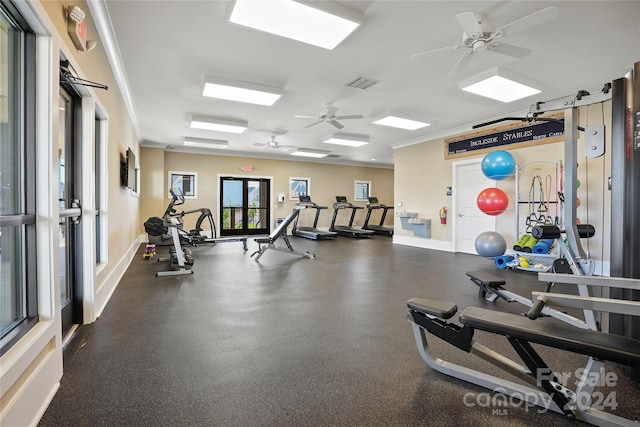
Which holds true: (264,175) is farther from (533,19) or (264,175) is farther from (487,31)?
(533,19)

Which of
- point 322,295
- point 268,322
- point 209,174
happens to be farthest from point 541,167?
point 209,174

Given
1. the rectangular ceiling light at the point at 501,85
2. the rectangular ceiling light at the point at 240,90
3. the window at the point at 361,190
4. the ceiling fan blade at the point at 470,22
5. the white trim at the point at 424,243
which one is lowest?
the white trim at the point at 424,243

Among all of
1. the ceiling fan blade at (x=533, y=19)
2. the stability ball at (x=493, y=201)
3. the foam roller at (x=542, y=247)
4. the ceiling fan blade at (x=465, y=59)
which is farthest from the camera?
the stability ball at (x=493, y=201)

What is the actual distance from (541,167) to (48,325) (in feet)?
23.7

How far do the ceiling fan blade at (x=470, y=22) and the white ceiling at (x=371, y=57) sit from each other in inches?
5.7

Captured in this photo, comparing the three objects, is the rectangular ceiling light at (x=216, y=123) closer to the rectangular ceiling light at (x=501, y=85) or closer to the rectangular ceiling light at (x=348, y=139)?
the rectangular ceiling light at (x=348, y=139)

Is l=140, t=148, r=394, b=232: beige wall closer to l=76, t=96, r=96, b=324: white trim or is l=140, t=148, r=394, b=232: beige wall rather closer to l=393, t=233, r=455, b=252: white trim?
l=393, t=233, r=455, b=252: white trim

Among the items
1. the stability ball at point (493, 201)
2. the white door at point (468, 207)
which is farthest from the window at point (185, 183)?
the stability ball at point (493, 201)

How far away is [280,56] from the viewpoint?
385 cm

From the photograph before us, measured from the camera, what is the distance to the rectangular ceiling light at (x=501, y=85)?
13.7 ft

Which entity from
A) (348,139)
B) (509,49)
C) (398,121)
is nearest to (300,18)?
(509,49)

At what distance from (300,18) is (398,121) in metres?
3.97

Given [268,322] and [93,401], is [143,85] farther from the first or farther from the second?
[93,401]

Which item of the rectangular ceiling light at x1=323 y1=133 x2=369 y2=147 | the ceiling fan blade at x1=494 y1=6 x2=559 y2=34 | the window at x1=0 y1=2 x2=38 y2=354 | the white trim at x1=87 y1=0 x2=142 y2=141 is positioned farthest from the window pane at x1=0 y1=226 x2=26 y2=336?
the rectangular ceiling light at x1=323 y1=133 x2=369 y2=147
